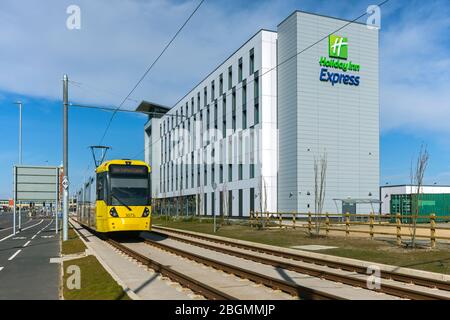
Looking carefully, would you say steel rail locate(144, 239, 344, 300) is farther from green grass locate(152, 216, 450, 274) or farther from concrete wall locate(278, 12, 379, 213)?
concrete wall locate(278, 12, 379, 213)

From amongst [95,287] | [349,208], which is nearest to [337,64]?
[349,208]

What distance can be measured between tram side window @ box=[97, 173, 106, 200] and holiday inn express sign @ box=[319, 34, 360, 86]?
30763 mm

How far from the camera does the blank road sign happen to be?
3216 centimetres

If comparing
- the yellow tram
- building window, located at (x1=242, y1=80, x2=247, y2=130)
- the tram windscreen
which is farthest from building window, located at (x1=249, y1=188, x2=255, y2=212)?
the tram windscreen

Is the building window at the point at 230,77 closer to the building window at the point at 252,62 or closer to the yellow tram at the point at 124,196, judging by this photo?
the building window at the point at 252,62

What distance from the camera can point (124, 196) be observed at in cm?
2192

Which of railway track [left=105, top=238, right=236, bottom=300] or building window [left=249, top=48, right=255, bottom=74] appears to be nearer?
railway track [left=105, top=238, right=236, bottom=300]

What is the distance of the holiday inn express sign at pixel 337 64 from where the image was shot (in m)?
47.9

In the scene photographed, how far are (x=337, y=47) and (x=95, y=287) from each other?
1701 inches

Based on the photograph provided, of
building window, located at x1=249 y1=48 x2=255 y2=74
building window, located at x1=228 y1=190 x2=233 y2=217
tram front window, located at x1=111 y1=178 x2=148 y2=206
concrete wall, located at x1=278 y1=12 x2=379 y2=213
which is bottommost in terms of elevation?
building window, located at x1=228 y1=190 x2=233 y2=217

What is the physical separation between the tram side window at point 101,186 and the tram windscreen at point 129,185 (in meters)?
0.53

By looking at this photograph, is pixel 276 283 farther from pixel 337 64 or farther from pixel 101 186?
pixel 337 64
